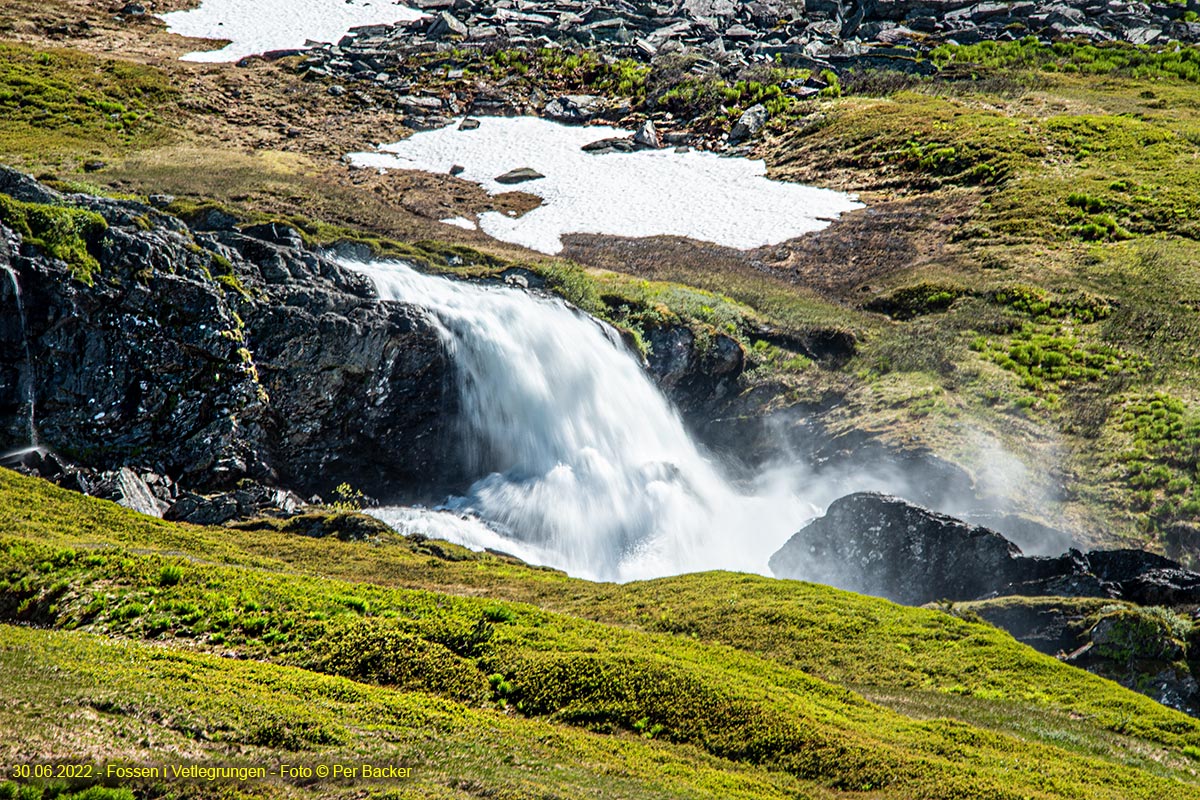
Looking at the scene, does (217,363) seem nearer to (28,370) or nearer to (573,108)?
(28,370)

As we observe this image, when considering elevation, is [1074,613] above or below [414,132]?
below

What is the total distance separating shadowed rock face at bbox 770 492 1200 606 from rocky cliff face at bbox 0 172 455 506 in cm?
1739

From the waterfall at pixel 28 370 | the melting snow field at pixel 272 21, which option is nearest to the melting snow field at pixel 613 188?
the melting snow field at pixel 272 21

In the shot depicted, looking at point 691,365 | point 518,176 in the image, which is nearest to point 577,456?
point 691,365

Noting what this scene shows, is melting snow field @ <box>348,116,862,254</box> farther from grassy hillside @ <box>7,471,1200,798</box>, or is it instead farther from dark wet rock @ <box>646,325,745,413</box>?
grassy hillside @ <box>7,471,1200,798</box>

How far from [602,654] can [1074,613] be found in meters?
15.8

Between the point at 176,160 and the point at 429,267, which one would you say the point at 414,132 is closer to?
the point at 176,160

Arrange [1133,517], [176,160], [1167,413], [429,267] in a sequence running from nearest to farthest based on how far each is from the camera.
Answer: [1133,517]
[1167,413]
[429,267]
[176,160]

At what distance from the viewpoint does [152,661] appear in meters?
15.3

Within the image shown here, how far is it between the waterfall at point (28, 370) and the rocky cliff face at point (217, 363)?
6 centimetres

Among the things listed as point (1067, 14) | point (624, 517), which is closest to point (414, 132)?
point (624, 517)

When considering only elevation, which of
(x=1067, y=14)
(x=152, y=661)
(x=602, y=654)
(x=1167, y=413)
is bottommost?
(x=1167, y=413)

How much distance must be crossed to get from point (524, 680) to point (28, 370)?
22682 mm

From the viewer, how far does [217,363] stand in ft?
113
